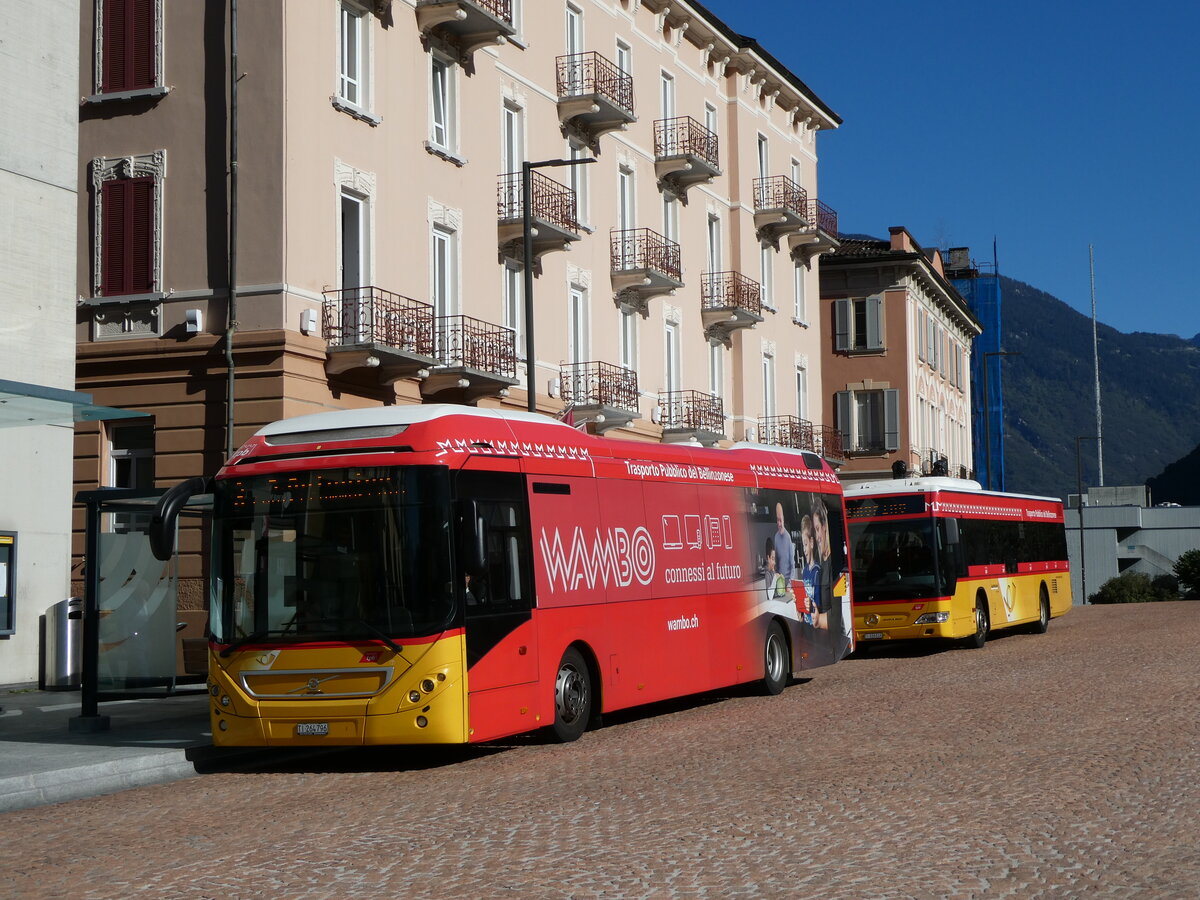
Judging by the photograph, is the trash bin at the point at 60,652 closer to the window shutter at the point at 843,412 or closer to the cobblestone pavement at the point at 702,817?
the cobblestone pavement at the point at 702,817

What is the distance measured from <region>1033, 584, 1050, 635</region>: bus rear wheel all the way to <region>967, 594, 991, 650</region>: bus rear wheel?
5.20 meters

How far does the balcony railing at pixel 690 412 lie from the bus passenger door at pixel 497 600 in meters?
23.6

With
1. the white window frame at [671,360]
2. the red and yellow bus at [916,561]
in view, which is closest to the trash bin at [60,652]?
the red and yellow bus at [916,561]

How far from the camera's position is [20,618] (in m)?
21.0

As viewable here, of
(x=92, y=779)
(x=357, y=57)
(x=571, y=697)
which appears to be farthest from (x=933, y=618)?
(x=92, y=779)

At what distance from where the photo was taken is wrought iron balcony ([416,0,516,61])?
27.7 meters

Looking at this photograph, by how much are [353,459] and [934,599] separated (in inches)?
647

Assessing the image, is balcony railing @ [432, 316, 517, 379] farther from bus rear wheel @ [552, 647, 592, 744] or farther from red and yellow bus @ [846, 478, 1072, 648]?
bus rear wheel @ [552, 647, 592, 744]

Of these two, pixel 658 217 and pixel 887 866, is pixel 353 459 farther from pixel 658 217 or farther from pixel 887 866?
pixel 658 217

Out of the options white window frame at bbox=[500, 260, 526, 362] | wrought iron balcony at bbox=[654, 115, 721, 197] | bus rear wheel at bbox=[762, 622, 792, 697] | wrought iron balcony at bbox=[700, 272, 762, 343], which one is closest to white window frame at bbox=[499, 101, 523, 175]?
white window frame at bbox=[500, 260, 526, 362]

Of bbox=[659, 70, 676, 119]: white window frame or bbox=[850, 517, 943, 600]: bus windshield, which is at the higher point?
bbox=[659, 70, 676, 119]: white window frame

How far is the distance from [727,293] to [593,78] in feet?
29.8

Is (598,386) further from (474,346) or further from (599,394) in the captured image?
(474,346)

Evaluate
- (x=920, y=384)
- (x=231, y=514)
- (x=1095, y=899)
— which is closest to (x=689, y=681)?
(x=231, y=514)
